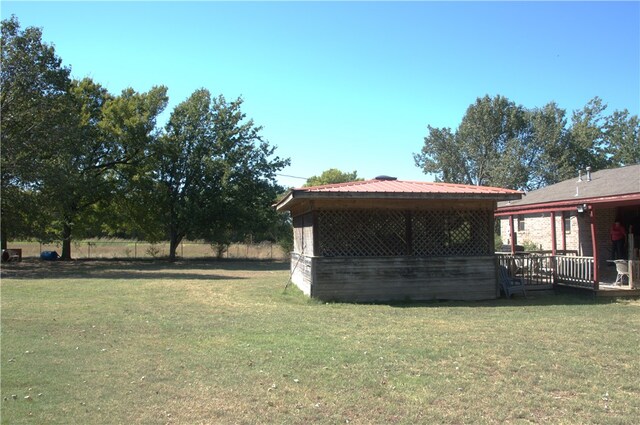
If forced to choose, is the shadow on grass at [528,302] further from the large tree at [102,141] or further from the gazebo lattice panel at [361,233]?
the large tree at [102,141]

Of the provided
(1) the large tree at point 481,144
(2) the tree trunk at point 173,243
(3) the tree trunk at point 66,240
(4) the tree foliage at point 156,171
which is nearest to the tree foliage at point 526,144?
(1) the large tree at point 481,144

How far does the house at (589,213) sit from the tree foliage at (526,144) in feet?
83.0

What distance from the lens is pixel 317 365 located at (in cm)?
611

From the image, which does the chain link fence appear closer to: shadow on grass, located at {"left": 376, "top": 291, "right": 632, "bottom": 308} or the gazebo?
the gazebo

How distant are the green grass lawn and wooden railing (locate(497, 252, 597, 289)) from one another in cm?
298

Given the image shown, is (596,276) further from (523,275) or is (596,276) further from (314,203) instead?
(314,203)

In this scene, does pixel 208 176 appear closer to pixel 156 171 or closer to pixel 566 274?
pixel 156 171

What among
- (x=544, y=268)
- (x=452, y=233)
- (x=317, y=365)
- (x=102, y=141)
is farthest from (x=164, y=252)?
(x=317, y=365)

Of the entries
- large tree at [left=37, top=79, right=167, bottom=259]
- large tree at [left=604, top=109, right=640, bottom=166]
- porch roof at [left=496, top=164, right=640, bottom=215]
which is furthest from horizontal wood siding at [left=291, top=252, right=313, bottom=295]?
large tree at [left=604, top=109, right=640, bottom=166]

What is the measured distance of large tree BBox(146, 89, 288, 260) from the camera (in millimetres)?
33094

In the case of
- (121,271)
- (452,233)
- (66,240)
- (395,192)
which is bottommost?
(121,271)

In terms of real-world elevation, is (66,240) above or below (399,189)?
below

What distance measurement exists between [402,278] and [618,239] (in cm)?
806

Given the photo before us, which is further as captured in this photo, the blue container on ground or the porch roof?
the blue container on ground
